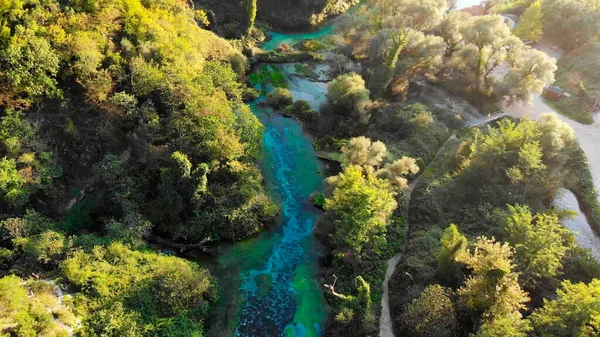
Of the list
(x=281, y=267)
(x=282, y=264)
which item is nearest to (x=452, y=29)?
(x=282, y=264)

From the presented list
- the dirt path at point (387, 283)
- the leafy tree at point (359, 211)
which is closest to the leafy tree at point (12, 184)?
the leafy tree at point (359, 211)

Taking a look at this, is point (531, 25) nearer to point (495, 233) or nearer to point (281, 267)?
point (495, 233)

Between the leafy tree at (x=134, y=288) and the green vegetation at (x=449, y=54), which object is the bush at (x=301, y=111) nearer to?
the green vegetation at (x=449, y=54)

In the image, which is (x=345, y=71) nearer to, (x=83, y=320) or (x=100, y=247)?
(x=100, y=247)

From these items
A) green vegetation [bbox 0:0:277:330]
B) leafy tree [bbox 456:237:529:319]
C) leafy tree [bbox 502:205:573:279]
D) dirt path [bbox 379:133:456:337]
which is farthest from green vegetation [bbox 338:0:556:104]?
leafy tree [bbox 456:237:529:319]

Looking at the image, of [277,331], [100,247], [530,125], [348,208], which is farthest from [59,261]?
[530,125]
